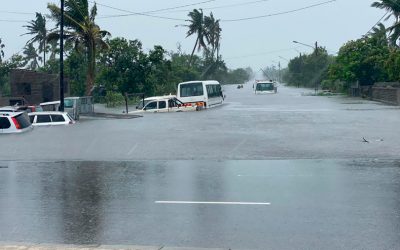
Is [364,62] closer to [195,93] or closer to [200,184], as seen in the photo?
[195,93]

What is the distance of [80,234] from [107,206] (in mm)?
1942

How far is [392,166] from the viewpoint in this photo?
14.1 meters

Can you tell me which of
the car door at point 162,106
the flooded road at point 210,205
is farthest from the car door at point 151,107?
the flooded road at point 210,205

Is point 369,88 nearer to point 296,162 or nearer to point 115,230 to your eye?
point 296,162

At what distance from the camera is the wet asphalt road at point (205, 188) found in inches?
307

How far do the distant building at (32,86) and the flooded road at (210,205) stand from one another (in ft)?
125

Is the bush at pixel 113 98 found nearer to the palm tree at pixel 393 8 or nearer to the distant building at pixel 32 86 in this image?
the distant building at pixel 32 86

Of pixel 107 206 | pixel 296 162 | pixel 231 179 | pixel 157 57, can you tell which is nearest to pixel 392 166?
pixel 296 162

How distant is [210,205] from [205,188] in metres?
1.75

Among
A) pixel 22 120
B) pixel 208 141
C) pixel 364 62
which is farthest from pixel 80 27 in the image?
pixel 364 62

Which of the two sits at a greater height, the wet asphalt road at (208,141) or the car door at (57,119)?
the car door at (57,119)

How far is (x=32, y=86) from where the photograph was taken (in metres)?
52.2

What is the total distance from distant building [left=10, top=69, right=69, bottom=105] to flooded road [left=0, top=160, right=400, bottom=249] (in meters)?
38.1

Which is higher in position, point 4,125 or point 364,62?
point 364,62
